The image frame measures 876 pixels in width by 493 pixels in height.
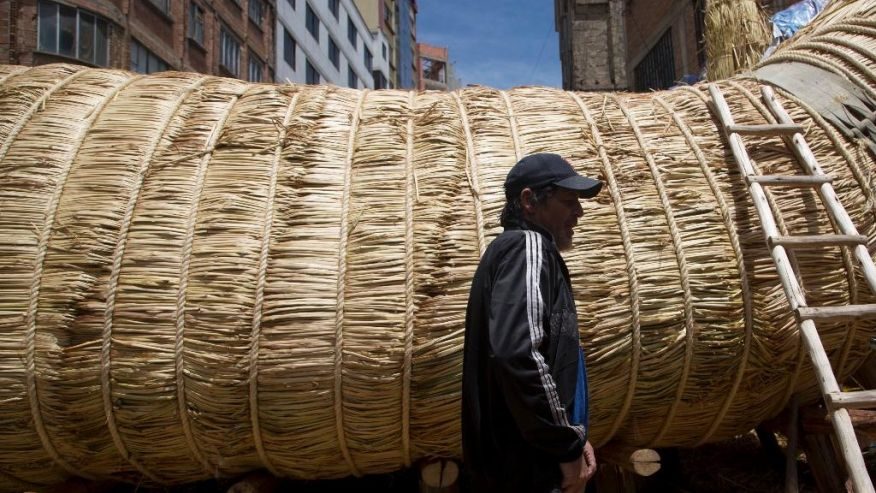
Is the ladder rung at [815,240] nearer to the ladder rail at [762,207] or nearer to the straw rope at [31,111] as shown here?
the ladder rail at [762,207]

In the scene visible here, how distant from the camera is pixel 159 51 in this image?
19.6 meters

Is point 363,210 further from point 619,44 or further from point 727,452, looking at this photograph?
point 619,44

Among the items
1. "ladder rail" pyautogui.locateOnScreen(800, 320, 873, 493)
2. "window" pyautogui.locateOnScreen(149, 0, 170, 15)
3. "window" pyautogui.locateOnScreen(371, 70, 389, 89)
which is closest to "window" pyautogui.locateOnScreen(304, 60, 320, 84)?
"window" pyautogui.locateOnScreen(149, 0, 170, 15)

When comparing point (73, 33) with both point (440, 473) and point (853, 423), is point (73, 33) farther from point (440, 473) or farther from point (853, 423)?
point (853, 423)

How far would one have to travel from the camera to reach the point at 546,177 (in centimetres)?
221

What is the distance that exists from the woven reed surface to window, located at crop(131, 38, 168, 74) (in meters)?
17.0

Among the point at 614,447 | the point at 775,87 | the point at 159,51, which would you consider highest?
the point at 159,51

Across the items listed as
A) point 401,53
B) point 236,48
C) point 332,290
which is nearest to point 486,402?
point 332,290

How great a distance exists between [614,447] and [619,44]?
14.4 metres

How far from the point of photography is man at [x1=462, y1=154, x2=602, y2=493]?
6.29 feet

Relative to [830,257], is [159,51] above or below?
above

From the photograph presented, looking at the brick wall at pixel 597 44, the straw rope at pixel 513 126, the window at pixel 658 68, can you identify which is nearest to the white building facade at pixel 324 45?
the brick wall at pixel 597 44

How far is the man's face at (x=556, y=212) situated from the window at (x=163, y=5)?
20.0m

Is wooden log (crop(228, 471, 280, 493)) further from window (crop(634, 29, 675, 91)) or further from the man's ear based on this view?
window (crop(634, 29, 675, 91))
